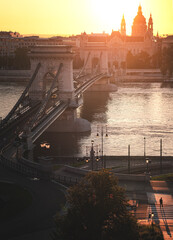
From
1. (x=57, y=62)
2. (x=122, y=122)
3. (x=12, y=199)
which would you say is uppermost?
(x=57, y=62)

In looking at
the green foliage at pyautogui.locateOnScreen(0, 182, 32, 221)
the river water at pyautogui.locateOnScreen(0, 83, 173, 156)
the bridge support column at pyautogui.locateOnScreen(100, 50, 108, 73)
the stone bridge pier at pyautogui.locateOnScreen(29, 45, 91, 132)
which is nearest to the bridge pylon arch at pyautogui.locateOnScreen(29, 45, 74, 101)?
the stone bridge pier at pyautogui.locateOnScreen(29, 45, 91, 132)

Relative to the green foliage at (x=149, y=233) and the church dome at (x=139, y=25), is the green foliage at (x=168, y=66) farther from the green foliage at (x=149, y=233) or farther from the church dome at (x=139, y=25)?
the green foliage at (x=149, y=233)

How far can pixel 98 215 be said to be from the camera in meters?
18.1

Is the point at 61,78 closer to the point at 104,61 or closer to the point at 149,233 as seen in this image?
the point at 149,233

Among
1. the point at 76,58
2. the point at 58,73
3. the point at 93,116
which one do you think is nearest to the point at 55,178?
the point at 58,73

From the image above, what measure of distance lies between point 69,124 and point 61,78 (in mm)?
4233

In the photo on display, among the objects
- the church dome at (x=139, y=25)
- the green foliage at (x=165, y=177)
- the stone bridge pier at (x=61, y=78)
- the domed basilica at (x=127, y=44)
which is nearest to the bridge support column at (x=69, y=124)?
the stone bridge pier at (x=61, y=78)

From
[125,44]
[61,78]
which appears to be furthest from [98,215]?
[125,44]

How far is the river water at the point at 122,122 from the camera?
4175 centimetres

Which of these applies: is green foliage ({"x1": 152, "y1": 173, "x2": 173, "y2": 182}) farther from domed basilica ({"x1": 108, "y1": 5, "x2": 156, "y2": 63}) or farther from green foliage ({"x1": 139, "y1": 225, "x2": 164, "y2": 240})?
domed basilica ({"x1": 108, "y1": 5, "x2": 156, "y2": 63})

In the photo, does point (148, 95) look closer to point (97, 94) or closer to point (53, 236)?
point (97, 94)

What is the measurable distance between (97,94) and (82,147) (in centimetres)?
4561

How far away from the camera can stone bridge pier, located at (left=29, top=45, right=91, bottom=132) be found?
1938 inches

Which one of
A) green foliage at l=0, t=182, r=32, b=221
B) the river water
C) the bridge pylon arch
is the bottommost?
the river water
